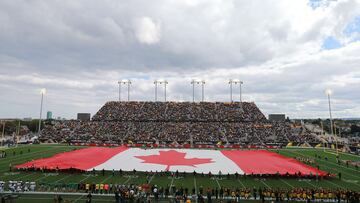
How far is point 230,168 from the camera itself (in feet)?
105

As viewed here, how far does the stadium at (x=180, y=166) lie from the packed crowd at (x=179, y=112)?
562mm

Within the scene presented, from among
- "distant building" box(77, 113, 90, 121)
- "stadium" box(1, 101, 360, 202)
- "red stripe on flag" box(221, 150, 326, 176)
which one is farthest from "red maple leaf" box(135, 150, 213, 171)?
"distant building" box(77, 113, 90, 121)

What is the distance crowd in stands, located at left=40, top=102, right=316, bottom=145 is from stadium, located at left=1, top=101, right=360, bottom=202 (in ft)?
0.82

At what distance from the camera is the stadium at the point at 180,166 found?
2203 cm

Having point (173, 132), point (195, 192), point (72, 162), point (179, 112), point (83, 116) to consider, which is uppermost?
point (179, 112)

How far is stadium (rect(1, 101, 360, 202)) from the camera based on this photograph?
22031mm

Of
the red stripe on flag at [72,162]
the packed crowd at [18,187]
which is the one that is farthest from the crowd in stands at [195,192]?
the red stripe on flag at [72,162]

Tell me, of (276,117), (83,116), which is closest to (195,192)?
(276,117)

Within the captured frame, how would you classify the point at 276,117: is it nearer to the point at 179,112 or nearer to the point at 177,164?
the point at 179,112

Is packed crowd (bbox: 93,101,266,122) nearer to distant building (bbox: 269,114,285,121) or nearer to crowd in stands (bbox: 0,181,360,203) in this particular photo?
distant building (bbox: 269,114,285,121)

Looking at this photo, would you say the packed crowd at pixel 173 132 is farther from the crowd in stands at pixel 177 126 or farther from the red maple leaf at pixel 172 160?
the red maple leaf at pixel 172 160

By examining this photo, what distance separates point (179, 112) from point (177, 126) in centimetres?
930

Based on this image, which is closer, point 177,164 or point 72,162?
point 72,162

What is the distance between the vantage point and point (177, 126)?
71.0 m
